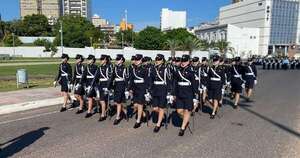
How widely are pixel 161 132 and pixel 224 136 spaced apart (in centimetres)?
152

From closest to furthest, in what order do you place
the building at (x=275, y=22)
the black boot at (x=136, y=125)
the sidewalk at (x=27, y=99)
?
the black boot at (x=136, y=125), the sidewalk at (x=27, y=99), the building at (x=275, y=22)

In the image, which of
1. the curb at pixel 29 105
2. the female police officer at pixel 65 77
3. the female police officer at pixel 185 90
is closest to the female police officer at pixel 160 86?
the female police officer at pixel 185 90

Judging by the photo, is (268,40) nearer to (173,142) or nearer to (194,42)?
(194,42)

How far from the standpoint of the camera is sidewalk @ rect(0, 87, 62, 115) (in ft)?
35.6

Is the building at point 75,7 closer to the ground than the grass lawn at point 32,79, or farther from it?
farther from it

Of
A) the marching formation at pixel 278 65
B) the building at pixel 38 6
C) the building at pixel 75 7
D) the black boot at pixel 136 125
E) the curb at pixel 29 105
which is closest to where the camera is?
the black boot at pixel 136 125

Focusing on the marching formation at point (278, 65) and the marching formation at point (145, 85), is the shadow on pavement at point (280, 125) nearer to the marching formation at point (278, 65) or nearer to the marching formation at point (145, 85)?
the marching formation at point (145, 85)

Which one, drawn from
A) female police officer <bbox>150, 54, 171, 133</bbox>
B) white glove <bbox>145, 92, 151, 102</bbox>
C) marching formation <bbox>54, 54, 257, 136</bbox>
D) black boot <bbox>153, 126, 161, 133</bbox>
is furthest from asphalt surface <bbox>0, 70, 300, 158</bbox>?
white glove <bbox>145, 92, 151, 102</bbox>

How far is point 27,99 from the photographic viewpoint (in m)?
12.3

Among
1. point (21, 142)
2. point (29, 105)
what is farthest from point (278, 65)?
point (21, 142)

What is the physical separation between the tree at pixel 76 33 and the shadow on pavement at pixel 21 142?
241ft

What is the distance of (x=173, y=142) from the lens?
6.80m

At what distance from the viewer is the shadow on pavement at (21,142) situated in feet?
20.0

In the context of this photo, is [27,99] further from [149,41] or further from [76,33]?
[76,33]
